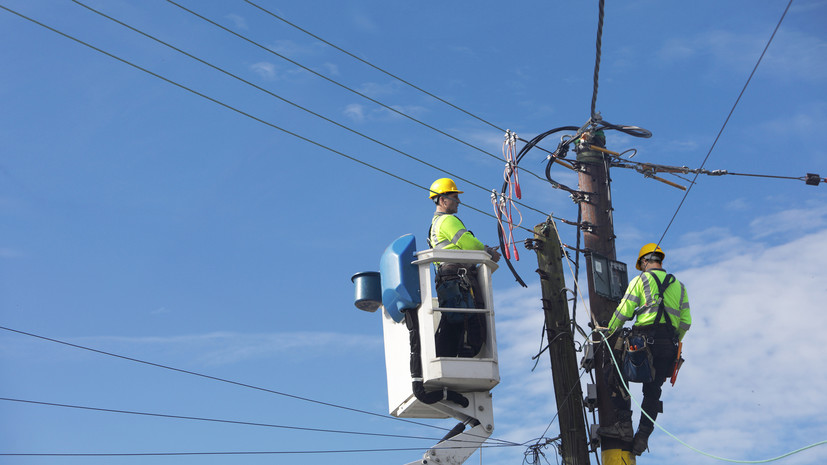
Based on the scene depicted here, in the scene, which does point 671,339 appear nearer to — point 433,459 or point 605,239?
point 605,239

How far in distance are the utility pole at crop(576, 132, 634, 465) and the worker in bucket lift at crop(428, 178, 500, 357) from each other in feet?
5.60

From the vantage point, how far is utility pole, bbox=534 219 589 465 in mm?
11266

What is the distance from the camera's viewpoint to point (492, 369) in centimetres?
1027

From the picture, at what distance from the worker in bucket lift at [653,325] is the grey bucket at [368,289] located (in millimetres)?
2575

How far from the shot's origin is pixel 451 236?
1076 cm

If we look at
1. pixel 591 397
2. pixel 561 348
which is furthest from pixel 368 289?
pixel 591 397

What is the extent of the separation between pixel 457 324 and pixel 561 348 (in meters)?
1.76

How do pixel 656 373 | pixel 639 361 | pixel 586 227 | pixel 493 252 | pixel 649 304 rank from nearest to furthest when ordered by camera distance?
pixel 493 252 < pixel 639 361 < pixel 649 304 < pixel 656 373 < pixel 586 227

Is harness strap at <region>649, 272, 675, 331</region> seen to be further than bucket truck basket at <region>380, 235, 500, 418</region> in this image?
Yes

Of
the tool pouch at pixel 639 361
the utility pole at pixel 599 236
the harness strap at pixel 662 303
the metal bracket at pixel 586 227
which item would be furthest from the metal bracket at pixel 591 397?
the metal bracket at pixel 586 227

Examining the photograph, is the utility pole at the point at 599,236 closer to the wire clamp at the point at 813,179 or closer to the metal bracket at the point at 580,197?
the metal bracket at the point at 580,197

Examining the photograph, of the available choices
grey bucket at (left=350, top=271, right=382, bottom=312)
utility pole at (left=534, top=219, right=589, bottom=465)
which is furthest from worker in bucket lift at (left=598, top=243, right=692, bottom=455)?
grey bucket at (left=350, top=271, right=382, bottom=312)

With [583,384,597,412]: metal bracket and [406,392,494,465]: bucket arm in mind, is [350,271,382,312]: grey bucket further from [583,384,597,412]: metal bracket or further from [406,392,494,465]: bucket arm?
[583,384,597,412]: metal bracket

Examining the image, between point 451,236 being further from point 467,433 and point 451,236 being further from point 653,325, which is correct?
point 653,325
